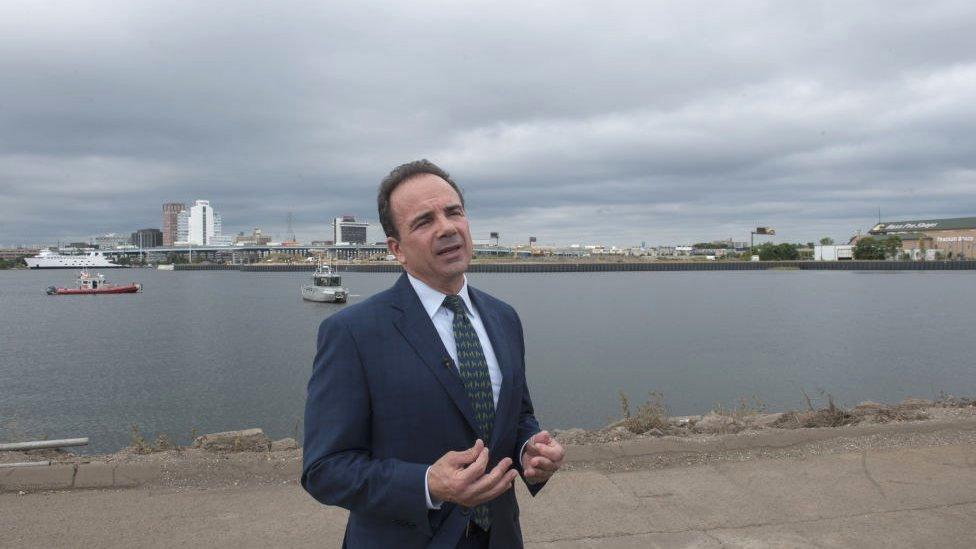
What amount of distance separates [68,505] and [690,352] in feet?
102

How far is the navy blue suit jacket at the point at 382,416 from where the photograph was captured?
2.00m

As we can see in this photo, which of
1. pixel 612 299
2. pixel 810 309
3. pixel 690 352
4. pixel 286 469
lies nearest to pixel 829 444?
pixel 286 469

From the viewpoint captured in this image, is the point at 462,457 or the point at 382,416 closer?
the point at 462,457

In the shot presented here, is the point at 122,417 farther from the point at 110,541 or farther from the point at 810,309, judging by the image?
the point at 810,309

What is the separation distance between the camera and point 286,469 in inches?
241

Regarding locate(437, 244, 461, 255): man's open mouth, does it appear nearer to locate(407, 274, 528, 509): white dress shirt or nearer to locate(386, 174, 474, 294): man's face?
locate(386, 174, 474, 294): man's face

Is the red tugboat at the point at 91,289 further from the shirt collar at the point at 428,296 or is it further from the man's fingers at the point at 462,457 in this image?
the man's fingers at the point at 462,457

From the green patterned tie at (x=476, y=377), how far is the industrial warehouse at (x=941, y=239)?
630ft

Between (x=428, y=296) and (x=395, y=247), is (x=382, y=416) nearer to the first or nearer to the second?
(x=428, y=296)

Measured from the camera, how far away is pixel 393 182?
2.27 meters

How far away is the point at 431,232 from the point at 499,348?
446 mm

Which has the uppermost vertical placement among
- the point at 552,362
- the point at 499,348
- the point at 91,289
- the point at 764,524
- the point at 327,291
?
the point at 499,348

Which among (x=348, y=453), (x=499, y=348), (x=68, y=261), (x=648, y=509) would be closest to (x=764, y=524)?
(x=648, y=509)

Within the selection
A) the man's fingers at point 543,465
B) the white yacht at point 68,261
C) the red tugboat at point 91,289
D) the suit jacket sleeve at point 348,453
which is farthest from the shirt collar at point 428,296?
the white yacht at point 68,261
